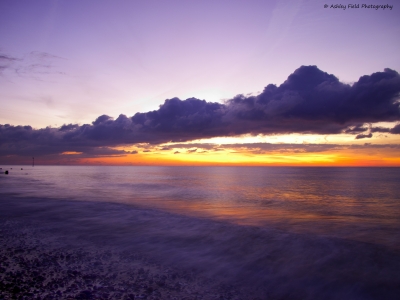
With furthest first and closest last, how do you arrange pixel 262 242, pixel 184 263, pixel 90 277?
pixel 262 242
pixel 184 263
pixel 90 277

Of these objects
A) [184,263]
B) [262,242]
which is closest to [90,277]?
[184,263]

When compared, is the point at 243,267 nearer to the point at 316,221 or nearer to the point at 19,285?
the point at 19,285

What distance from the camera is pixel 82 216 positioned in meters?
20.4

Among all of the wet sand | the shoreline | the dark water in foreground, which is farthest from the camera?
the dark water in foreground

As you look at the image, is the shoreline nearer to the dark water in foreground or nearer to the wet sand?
the wet sand

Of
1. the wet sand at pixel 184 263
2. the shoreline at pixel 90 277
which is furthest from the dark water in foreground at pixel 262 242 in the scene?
the shoreline at pixel 90 277

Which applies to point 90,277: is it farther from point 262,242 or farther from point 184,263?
point 262,242

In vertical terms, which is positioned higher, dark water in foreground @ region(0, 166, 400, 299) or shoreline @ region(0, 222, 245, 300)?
shoreline @ region(0, 222, 245, 300)

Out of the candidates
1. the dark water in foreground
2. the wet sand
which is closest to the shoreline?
the wet sand

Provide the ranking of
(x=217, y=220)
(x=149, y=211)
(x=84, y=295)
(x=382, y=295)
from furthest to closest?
(x=149, y=211) < (x=217, y=220) < (x=382, y=295) < (x=84, y=295)

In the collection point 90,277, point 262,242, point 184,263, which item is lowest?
point 262,242

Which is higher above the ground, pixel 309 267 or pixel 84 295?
pixel 84 295

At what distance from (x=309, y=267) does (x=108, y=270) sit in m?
8.29

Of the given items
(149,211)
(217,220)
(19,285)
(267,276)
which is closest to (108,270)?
(19,285)
